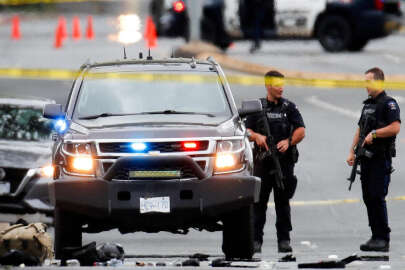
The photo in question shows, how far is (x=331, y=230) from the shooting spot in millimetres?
18875

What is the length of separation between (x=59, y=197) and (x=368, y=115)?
3855mm

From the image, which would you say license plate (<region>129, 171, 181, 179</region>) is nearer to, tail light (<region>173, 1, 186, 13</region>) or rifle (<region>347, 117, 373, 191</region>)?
rifle (<region>347, 117, 373, 191</region>)

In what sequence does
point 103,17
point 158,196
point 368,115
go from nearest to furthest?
1. point 158,196
2. point 368,115
3. point 103,17

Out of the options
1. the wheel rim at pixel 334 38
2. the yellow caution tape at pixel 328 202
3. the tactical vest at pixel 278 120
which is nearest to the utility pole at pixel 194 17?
the wheel rim at pixel 334 38

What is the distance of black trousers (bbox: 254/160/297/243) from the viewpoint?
16688 millimetres

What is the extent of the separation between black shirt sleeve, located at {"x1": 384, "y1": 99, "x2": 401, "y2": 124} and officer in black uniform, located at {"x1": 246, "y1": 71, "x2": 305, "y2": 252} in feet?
2.90

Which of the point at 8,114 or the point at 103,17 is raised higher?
the point at 8,114

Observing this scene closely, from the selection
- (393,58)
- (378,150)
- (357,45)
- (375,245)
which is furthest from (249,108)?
(357,45)

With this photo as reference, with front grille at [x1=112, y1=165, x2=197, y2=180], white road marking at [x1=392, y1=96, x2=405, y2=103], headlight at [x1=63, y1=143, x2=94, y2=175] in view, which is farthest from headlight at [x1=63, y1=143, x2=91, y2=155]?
white road marking at [x1=392, y1=96, x2=405, y2=103]

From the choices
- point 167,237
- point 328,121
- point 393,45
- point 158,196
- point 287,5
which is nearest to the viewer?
point 158,196

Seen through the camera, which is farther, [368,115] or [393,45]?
[393,45]

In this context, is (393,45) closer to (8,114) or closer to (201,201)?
(8,114)

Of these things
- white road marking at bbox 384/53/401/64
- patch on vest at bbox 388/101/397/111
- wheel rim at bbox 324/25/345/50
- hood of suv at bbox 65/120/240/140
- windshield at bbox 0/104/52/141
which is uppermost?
hood of suv at bbox 65/120/240/140

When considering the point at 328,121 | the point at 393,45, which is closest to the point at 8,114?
the point at 328,121
